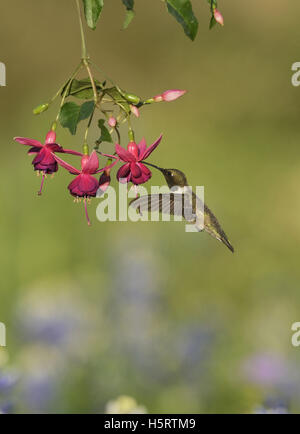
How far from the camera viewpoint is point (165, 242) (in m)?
2.59

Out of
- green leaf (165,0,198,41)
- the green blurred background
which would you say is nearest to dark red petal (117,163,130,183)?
green leaf (165,0,198,41)

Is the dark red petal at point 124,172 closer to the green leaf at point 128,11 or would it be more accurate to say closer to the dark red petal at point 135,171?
the dark red petal at point 135,171

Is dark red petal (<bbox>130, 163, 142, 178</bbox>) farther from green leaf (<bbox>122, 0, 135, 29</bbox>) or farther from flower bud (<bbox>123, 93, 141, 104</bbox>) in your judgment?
green leaf (<bbox>122, 0, 135, 29</bbox>)

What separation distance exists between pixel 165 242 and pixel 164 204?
1789 millimetres

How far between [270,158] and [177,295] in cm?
186

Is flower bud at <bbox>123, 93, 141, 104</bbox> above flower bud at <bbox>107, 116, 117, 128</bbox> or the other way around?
above

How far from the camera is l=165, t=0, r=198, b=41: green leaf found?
2.17ft

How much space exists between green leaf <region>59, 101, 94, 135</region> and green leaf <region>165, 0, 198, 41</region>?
0.13 meters

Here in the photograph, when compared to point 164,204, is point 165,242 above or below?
above

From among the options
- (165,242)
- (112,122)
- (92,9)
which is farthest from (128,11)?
(165,242)

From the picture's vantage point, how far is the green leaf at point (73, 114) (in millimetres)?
610

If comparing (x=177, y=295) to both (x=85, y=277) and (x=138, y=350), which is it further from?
(x=138, y=350)

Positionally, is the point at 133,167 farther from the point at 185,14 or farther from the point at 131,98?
the point at 185,14
